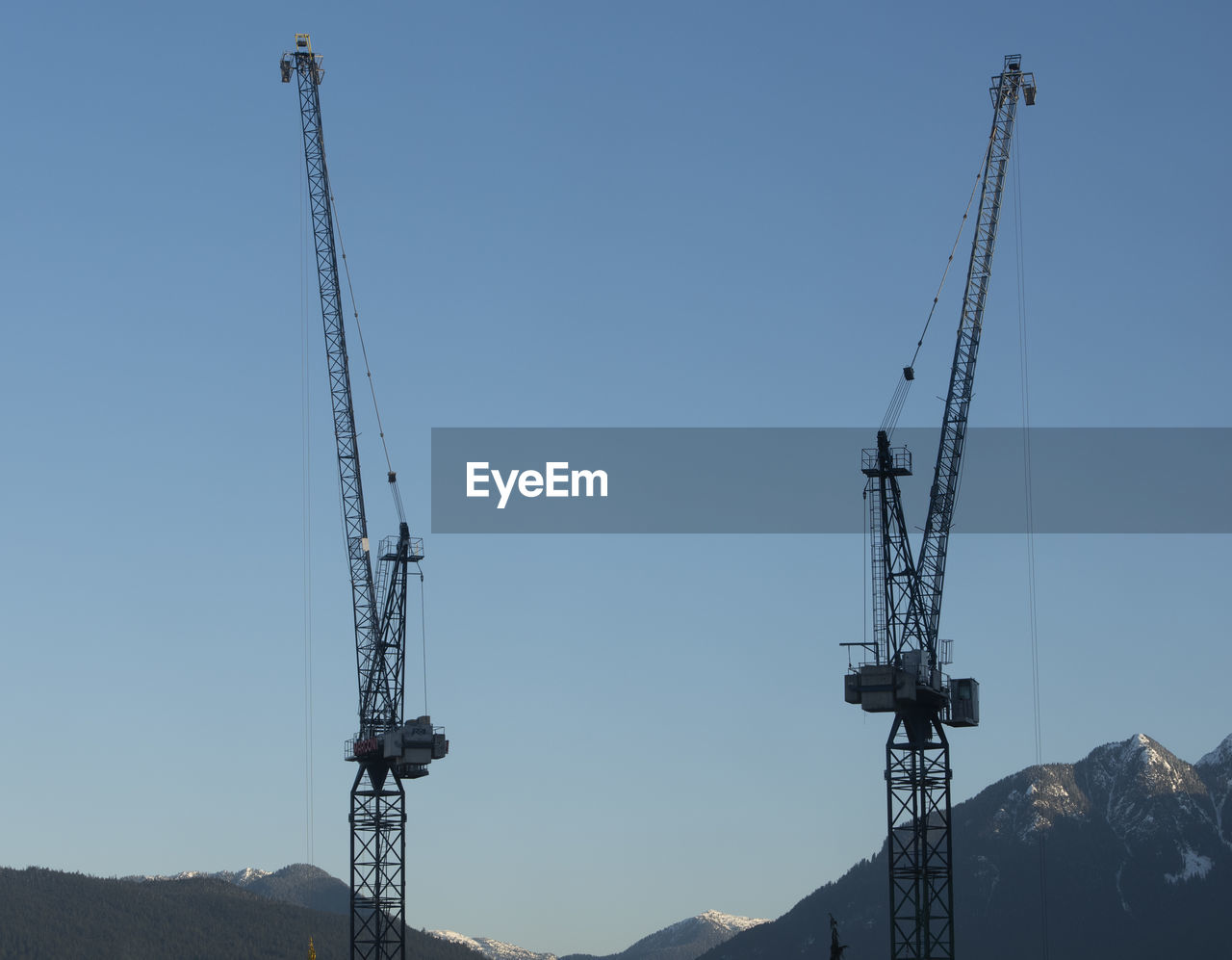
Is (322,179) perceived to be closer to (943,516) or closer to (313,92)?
(313,92)

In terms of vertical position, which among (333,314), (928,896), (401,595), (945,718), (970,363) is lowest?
(928,896)

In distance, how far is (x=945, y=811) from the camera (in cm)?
15950

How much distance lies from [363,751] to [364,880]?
38.7 feet

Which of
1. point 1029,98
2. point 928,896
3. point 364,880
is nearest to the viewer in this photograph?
point 928,896

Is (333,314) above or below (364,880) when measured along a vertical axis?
above

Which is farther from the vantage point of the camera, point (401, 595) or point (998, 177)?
point (401, 595)

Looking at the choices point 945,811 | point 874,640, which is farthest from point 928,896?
point 874,640

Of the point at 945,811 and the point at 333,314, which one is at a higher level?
the point at 333,314

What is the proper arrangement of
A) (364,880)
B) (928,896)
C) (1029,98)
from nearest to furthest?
(928,896), (1029,98), (364,880)

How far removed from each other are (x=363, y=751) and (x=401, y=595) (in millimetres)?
15396

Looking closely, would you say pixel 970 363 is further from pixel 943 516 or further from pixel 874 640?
pixel 874 640

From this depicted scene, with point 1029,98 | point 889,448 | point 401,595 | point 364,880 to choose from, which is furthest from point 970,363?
point 364,880

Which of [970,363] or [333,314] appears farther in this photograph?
[333,314]

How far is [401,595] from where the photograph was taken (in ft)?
630
